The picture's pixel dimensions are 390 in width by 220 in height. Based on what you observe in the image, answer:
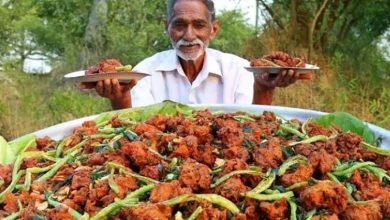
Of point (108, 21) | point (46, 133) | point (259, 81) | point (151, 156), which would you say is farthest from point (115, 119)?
point (108, 21)

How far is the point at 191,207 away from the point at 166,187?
6 cm

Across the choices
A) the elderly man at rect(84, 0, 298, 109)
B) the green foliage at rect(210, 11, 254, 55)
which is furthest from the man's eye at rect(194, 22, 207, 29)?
the green foliage at rect(210, 11, 254, 55)

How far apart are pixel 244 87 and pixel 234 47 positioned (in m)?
5.37

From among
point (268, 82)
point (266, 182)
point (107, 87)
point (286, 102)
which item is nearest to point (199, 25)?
point (268, 82)

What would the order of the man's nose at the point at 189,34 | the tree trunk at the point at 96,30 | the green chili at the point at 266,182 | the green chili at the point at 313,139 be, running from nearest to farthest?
the green chili at the point at 266,182, the green chili at the point at 313,139, the man's nose at the point at 189,34, the tree trunk at the point at 96,30

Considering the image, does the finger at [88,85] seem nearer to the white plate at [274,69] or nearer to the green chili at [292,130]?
the white plate at [274,69]

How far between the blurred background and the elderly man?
8.02 ft

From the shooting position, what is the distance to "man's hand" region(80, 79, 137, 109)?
2625mm

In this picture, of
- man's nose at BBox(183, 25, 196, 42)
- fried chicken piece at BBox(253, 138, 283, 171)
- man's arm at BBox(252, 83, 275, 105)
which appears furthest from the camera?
man's nose at BBox(183, 25, 196, 42)

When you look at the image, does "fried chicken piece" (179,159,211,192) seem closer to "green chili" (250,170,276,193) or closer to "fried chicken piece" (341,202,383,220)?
"green chili" (250,170,276,193)

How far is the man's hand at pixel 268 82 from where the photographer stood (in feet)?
8.86

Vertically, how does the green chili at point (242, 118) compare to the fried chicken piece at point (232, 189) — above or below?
above

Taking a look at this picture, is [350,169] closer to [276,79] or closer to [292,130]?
[292,130]

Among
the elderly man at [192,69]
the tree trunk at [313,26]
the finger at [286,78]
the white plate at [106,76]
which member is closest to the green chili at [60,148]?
the white plate at [106,76]
